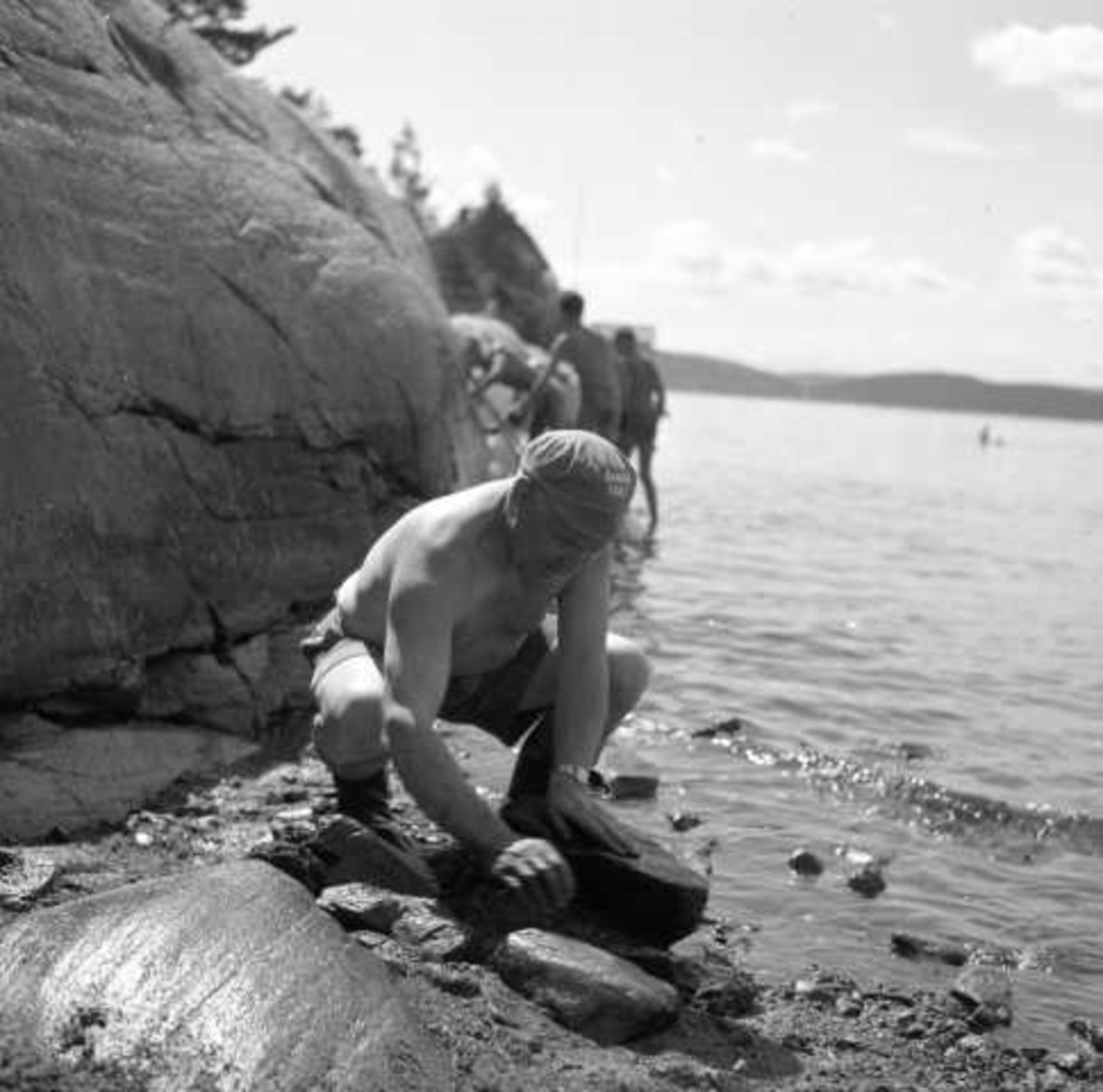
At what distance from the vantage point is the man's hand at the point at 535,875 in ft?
13.3

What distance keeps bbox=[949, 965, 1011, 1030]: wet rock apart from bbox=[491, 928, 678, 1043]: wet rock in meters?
1.00

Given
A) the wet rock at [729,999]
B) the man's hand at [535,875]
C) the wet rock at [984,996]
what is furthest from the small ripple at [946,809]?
the man's hand at [535,875]

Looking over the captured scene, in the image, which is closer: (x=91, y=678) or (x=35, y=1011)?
(x=35, y=1011)

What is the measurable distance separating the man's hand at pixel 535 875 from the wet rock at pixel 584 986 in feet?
0.28

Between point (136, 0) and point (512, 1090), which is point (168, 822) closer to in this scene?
point (512, 1090)

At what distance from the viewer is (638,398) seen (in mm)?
17422

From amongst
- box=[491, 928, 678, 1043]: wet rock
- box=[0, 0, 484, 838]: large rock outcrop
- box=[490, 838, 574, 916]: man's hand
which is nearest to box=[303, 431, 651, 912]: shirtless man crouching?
box=[490, 838, 574, 916]: man's hand

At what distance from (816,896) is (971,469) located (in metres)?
44.0

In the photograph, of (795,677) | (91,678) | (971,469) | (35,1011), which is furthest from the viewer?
(971,469)

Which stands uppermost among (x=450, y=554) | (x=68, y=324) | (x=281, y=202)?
(x=281, y=202)

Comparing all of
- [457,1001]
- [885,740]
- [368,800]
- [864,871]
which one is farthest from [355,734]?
[885,740]

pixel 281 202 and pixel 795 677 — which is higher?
pixel 281 202

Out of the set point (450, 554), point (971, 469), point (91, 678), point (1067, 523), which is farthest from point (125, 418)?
point (971, 469)

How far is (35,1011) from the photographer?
10.9ft
